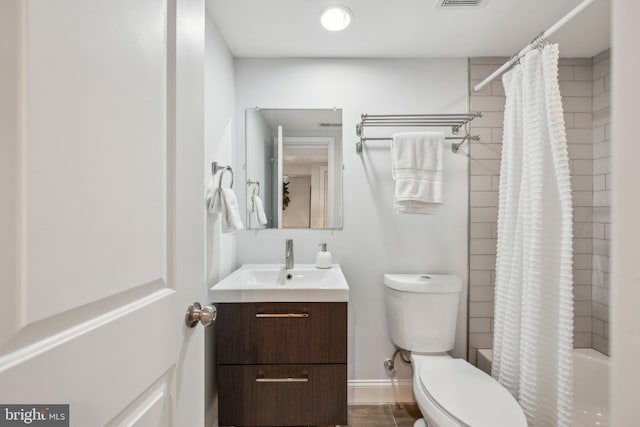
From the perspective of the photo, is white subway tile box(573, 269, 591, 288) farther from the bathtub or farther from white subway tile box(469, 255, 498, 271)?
white subway tile box(469, 255, 498, 271)

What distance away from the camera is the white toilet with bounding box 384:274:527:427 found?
1135mm

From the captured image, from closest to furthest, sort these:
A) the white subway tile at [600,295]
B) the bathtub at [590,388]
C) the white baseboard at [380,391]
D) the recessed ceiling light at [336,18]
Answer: the recessed ceiling light at [336,18] < the bathtub at [590,388] < the white subway tile at [600,295] < the white baseboard at [380,391]

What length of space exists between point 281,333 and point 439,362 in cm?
81

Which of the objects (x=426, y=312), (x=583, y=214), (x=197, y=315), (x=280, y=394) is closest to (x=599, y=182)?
(x=583, y=214)

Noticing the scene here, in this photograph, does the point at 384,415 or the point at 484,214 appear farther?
the point at 484,214

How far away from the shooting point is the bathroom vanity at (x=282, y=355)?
138cm

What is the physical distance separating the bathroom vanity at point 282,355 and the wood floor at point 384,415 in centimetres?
40

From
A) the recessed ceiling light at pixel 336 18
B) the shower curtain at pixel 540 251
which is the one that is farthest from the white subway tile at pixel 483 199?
the recessed ceiling light at pixel 336 18

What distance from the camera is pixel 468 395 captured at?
1.24 metres

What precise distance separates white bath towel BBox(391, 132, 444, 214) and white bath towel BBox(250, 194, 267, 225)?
81 cm

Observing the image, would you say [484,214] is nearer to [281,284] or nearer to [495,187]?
[495,187]

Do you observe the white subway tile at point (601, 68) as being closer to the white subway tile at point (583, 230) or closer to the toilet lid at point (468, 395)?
the white subway tile at point (583, 230)

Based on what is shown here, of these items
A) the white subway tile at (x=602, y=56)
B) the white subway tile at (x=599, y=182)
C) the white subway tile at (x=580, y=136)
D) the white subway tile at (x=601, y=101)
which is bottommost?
the white subway tile at (x=599, y=182)

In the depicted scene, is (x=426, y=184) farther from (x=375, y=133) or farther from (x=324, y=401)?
(x=324, y=401)
